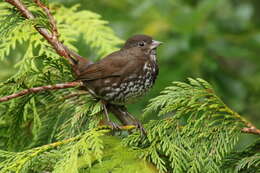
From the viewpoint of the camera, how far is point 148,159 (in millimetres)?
2582

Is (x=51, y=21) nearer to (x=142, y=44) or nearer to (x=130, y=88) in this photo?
A: (x=130, y=88)

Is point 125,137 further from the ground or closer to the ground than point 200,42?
closer to the ground

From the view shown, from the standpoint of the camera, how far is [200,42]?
5.08 m

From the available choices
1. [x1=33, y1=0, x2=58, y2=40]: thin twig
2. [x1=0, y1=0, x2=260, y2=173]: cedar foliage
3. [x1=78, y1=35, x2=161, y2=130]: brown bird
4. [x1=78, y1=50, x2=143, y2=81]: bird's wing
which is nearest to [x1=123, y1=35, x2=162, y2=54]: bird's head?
[x1=78, y1=35, x2=161, y2=130]: brown bird

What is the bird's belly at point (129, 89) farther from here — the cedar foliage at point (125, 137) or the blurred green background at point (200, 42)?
the blurred green background at point (200, 42)

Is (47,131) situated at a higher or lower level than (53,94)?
lower

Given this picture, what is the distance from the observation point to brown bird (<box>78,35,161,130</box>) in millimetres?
3479

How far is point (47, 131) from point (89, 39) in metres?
0.91

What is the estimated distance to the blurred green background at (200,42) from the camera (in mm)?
4910

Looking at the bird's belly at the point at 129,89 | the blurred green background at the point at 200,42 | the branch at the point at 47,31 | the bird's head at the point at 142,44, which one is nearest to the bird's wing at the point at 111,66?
the bird's belly at the point at 129,89

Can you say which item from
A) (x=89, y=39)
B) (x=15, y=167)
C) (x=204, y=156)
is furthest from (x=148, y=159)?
(x=89, y=39)

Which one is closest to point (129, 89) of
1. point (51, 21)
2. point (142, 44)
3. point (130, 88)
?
point (130, 88)

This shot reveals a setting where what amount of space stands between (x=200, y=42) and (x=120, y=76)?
166cm

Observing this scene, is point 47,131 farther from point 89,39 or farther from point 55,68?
point 89,39
